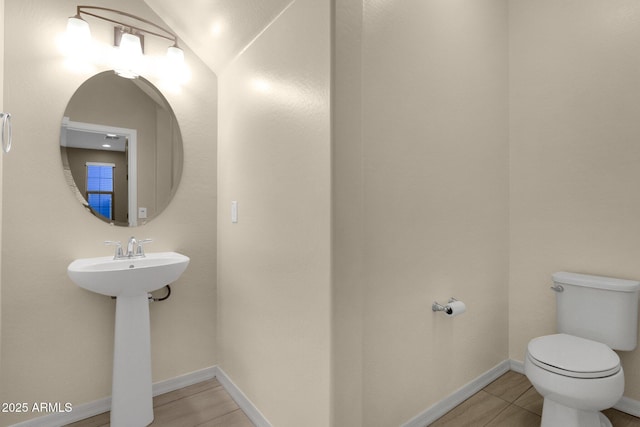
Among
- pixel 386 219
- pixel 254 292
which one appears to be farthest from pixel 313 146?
pixel 254 292

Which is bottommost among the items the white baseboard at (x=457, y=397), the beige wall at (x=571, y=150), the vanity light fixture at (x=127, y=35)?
the white baseboard at (x=457, y=397)

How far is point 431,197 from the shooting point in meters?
1.70

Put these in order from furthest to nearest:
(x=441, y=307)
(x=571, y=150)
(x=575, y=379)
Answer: (x=571, y=150), (x=441, y=307), (x=575, y=379)

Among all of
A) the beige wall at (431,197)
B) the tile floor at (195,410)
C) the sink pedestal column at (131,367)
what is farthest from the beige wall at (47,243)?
the beige wall at (431,197)

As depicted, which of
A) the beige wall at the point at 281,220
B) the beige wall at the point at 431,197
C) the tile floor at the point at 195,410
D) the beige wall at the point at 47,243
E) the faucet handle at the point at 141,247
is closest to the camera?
the beige wall at the point at 281,220

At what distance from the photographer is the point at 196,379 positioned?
7.12 ft

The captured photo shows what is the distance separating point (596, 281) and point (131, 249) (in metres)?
Result: 2.64

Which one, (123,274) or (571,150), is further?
(571,150)

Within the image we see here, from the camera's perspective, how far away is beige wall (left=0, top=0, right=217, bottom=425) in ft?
5.33

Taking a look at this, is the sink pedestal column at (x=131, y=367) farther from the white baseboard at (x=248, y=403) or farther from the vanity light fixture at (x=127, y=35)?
the vanity light fixture at (x=127, y=35)

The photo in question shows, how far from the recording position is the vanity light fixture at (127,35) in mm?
1700

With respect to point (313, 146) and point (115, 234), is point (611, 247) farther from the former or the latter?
point (115, 234)

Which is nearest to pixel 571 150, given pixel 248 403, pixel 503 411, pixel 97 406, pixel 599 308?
pixel 599 308

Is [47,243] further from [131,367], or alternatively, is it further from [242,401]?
[242,401]
